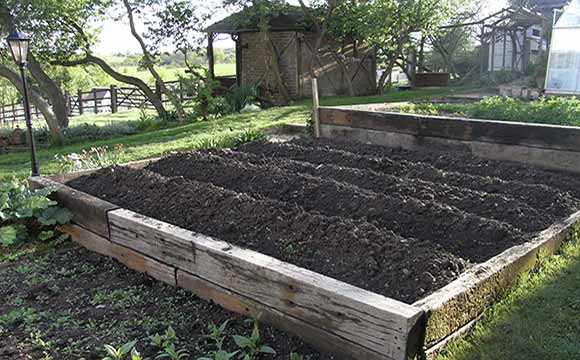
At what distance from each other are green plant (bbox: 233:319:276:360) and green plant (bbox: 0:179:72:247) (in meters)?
2.49

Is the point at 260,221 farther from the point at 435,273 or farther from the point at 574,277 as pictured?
the point at 574,277

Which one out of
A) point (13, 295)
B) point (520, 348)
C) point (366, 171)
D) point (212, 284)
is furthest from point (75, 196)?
point (520, 348)

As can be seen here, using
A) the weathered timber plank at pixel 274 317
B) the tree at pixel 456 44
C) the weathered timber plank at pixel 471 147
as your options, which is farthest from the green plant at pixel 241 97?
the weathered timber plank at pixel 274 317

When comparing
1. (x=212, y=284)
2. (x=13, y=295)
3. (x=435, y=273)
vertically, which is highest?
(x=435, y=273)

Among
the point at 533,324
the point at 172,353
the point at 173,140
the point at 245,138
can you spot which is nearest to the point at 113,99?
the point at 173,140

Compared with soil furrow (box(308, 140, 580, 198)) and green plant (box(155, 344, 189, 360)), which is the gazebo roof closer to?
soil furrow (box(308, 140, 580, 198))

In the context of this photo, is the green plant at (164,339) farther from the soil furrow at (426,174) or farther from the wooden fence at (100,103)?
the wooden fence at (100,103)

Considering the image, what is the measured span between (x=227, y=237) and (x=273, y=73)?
14632 mm

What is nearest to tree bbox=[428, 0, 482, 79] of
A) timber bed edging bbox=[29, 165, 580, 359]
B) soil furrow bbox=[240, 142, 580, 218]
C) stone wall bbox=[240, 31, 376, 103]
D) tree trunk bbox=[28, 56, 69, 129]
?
stone wall bbox=[240, 31, 376, 103]

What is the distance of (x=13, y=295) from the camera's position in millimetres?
3516

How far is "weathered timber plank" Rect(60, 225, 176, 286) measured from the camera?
11.3ft

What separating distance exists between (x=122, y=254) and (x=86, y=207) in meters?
0.65

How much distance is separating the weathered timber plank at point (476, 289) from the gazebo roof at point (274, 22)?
14721mm

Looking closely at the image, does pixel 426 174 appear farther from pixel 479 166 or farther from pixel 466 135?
pixel 466 135
